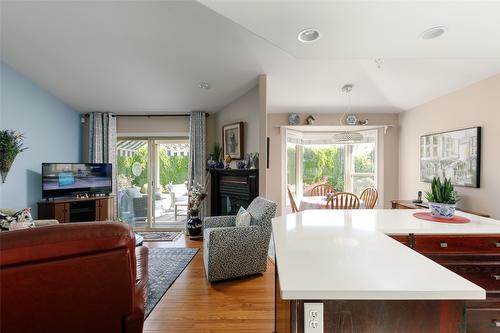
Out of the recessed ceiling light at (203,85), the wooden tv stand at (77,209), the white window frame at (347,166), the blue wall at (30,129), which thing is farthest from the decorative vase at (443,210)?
the blue wall at (30,129)

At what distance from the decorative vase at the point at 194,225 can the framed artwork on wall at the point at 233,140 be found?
4.34 ft

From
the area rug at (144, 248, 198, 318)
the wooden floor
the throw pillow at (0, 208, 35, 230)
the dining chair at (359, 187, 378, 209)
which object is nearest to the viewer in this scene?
the wooden floor

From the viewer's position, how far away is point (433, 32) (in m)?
1.64

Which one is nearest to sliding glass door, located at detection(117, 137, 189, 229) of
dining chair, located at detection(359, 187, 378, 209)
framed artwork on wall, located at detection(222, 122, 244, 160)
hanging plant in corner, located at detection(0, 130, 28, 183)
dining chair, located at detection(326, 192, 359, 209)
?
framed artwork on wall, located at detection(222, 122, 244, 160)

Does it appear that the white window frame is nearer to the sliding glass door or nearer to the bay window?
the bay window

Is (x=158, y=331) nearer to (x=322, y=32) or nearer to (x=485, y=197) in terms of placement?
(x=322, y=32)

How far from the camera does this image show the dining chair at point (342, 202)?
11.8 feet

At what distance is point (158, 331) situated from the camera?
1.92m

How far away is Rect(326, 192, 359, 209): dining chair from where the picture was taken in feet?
11.8

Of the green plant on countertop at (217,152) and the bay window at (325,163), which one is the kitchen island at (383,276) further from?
the bay window at (325,163)

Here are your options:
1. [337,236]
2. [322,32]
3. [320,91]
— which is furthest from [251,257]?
[320,91]

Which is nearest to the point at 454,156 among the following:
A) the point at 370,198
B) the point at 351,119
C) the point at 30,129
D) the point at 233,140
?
the point at 370,198

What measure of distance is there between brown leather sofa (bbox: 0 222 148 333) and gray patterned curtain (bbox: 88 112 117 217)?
430 cm

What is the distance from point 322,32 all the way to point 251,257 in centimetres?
237
